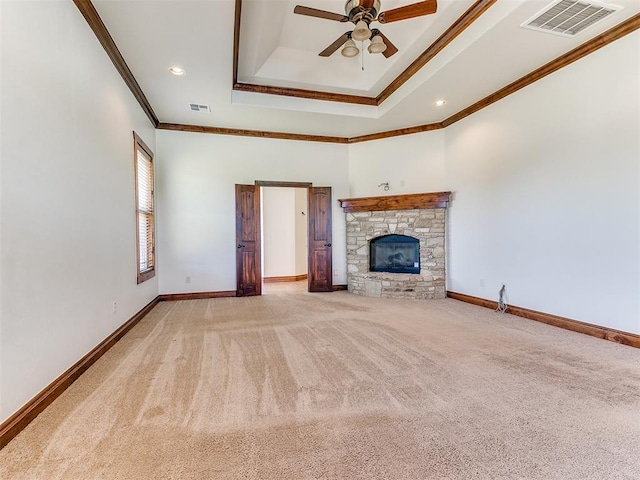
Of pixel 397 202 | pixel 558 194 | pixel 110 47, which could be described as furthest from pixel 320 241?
pixel 110 47

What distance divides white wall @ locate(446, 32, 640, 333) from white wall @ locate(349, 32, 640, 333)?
0.03ft

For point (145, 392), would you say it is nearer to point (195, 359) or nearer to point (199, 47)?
point (195, 359)

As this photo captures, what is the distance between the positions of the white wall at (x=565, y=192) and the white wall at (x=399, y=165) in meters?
0.74

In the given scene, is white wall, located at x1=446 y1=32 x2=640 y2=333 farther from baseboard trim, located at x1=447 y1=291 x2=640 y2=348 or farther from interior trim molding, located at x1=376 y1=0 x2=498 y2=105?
interior trim molding, located at x1=376 y1=0 x2=498 y2=105

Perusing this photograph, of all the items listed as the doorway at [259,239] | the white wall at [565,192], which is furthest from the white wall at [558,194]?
the doorway at [259,239]

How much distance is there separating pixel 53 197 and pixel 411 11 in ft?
10.8

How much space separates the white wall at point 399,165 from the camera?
574 centimetres

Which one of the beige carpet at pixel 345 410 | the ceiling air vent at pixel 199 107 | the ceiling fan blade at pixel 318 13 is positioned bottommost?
the beige carpet at pixel 345 410

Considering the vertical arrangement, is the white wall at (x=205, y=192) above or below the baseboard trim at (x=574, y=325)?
above

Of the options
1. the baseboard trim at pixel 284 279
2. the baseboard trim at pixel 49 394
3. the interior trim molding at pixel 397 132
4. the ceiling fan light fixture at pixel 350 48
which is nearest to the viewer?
the baseboard trim at pixel 49 394

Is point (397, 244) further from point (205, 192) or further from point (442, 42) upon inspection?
point (205, 192)

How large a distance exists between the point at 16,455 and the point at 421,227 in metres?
5.45

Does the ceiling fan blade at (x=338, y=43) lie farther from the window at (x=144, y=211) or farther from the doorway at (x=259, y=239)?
the doorway at (x=259, y=239)

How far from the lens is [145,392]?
7.18 feet
